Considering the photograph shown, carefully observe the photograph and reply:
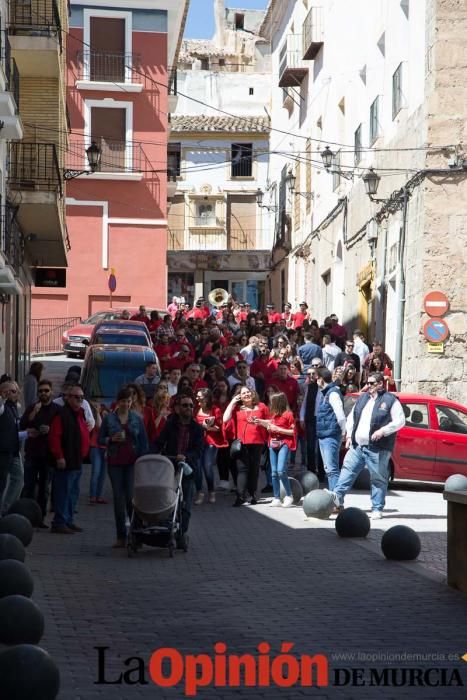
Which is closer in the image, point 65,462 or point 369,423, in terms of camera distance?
point 65,462

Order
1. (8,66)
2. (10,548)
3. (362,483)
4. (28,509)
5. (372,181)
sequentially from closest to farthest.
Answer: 1. (10,548)
2. (28,509)
3. (362,483)
4. (8,66)
5. (372,181)

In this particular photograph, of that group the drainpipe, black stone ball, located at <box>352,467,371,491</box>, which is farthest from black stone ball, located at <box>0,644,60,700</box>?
the drainpipe

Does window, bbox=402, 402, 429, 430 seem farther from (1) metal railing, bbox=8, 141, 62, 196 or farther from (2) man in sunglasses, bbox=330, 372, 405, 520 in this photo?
(1) metal railing, bbox=8, 141, 62, 196

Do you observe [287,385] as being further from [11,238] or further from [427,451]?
[11,238]

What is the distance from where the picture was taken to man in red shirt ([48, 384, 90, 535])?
15.4 m

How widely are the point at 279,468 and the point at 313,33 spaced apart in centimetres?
2630

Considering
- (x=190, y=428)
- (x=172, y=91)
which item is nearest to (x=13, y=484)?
(x=190, y=428)

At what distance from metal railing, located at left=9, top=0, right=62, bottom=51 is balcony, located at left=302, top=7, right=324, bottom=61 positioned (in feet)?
46.6

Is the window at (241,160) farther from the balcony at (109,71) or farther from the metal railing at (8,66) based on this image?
the metal railing at (8,66)

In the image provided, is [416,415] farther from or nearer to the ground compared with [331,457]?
farther from the ground

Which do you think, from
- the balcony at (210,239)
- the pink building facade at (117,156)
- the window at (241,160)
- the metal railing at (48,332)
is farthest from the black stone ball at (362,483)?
the window at (241,160)

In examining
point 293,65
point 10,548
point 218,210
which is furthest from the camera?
point 218,210

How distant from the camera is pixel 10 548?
11086 mm

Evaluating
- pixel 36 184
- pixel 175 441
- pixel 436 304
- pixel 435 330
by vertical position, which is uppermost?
pixel 36 184
